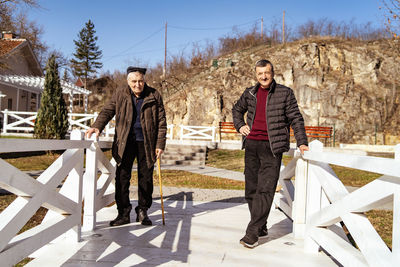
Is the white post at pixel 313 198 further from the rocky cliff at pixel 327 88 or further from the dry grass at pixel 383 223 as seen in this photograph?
the rocky cliff at pixel 327 88

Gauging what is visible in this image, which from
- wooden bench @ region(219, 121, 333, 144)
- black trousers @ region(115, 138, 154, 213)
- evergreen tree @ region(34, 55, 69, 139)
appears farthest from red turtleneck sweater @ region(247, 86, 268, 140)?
wooden bench @ region(219, 121, 333, 144)

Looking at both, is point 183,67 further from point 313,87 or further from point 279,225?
point 279,225

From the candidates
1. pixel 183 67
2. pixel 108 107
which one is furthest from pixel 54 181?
pixel 183 67

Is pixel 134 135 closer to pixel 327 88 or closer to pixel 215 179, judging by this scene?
pixel 215 179

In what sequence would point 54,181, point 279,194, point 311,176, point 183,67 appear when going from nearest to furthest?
point 54,181, point 311,176, point 279,194, point 183,67

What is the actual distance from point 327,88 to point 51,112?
20.2 meters

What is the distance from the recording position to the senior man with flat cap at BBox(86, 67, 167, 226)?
374 centimetres

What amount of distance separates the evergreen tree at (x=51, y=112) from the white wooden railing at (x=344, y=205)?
36.3ft

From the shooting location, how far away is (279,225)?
4.17 metres

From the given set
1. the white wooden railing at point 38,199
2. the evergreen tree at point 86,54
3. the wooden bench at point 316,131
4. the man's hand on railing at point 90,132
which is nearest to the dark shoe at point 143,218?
the white wooden railing at point 38,199

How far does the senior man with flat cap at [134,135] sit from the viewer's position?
3742 mm

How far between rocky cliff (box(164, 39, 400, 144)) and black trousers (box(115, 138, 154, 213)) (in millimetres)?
20745

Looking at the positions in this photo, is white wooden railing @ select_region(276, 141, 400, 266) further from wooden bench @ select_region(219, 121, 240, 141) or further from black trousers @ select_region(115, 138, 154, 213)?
wooden bench @ select_region(219, 121, 240, 141)

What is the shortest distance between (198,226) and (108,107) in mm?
1615
